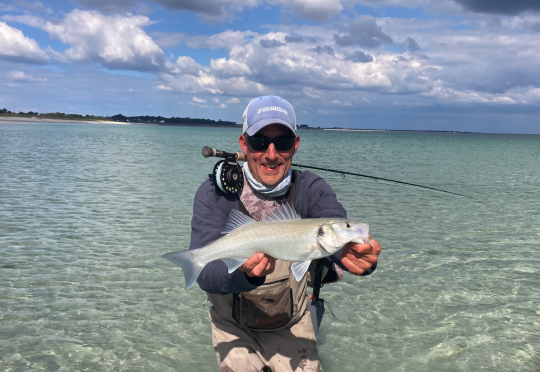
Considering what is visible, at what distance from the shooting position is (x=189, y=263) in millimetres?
3707

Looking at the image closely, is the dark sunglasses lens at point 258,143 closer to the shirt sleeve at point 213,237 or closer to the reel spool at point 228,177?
the reel spool at point 228,177

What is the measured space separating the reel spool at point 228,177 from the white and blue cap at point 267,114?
39 cm

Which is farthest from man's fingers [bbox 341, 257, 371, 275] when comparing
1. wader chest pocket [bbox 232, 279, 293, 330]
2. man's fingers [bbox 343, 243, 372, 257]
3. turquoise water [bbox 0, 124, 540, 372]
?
turquoise water [bbox 0, 124, 540, 372]

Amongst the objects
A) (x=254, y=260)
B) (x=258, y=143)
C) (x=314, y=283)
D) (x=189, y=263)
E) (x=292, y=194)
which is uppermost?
(x=258, y=143)

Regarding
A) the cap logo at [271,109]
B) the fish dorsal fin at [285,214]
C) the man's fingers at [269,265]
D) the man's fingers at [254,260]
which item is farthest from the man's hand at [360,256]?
the cap logo at [271,109]

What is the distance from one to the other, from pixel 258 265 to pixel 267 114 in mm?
1631

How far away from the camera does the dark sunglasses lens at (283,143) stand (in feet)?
14.6

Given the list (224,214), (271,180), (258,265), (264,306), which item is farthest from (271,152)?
(264,306)

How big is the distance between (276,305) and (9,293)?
5.74 meters

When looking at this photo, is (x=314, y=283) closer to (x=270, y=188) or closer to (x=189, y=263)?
(x=270, y=188)

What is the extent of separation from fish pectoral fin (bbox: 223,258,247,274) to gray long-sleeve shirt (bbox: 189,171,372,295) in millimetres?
126

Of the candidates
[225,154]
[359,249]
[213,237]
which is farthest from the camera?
[225,154]

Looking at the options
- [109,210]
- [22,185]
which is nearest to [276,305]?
[109,210]

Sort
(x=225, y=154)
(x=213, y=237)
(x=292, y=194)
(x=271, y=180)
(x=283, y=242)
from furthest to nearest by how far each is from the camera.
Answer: (x=225, y=154) < (x=292, y=194) < (x=271, y=180) < (x=213, y=237) < (x=283, y=242)
